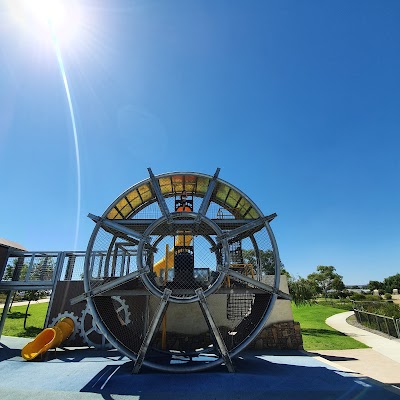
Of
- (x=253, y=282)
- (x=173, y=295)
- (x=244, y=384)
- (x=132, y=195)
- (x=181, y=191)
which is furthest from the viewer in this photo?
(x=181, y=191)

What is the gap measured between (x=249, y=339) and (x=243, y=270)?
447cm

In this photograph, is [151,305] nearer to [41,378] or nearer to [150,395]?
[41,378]

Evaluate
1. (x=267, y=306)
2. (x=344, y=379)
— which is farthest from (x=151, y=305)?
(x=344, y=379)

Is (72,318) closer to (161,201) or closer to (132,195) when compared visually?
(132,195)

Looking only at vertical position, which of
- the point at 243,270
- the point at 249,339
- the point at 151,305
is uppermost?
the point at 243,270

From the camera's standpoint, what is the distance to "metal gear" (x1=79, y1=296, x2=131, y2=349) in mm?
12727

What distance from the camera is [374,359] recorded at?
10930mm

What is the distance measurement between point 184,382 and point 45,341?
24.6 feet

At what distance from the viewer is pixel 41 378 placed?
775 cm

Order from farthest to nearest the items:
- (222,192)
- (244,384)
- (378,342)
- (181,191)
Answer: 1. (378,342)
2. (181,191)
3. (222,192)
4. (244,384)

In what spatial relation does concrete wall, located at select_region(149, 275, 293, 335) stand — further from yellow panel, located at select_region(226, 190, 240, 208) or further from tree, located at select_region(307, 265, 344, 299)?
tree, located at select_region(307, 265, 344, 299)

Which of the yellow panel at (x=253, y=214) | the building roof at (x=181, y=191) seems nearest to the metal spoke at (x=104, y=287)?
the building roof at (x=181, y=191)

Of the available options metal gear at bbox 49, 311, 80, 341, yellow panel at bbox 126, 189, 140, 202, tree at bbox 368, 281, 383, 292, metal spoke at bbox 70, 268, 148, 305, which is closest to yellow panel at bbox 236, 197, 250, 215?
yellow panel at bbox 126, 189, 140, 202

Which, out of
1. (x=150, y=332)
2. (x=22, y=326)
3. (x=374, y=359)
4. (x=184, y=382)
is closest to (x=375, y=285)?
(x=374, y=359)
